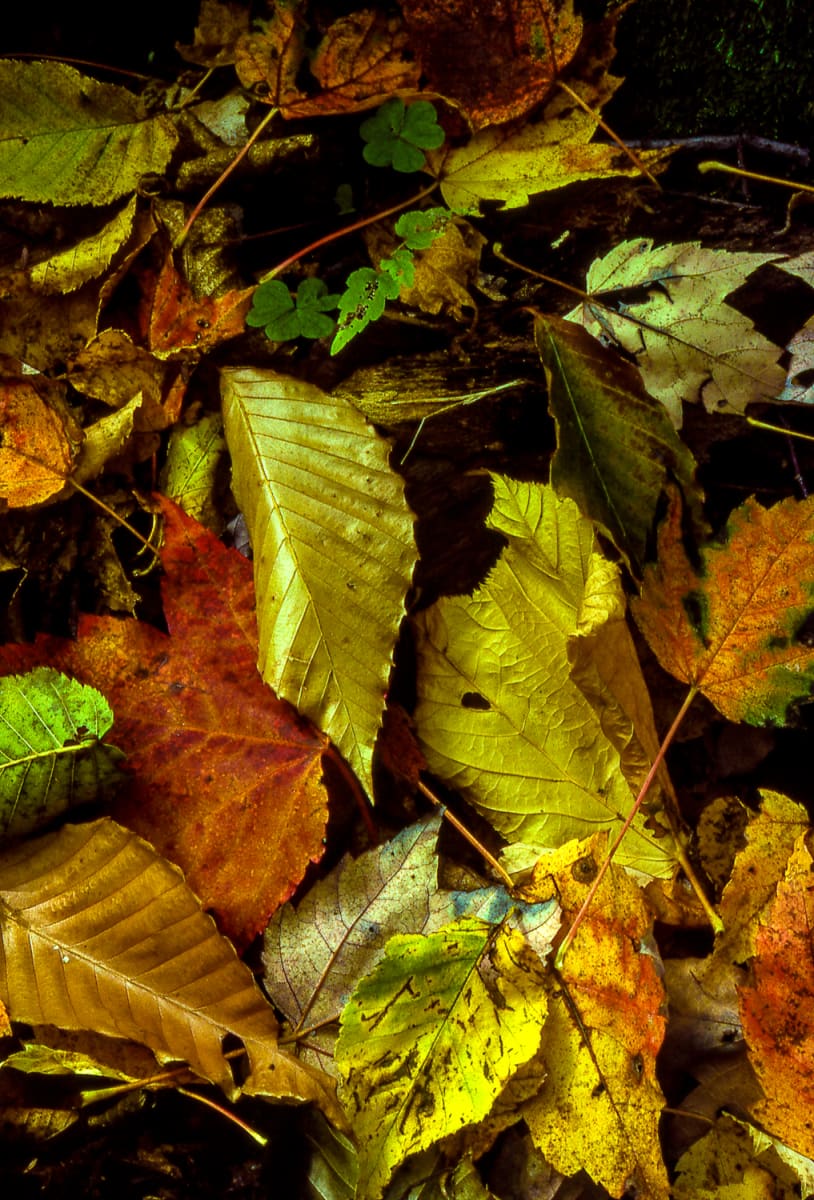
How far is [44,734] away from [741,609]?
3.00ft

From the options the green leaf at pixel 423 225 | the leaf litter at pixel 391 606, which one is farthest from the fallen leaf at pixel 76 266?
the green leaf at pixel 423 225

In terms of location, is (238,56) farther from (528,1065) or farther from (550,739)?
(528,1065)

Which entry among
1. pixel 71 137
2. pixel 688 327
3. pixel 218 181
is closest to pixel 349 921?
pixel 688 327

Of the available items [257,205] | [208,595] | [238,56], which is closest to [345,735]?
[208,595]

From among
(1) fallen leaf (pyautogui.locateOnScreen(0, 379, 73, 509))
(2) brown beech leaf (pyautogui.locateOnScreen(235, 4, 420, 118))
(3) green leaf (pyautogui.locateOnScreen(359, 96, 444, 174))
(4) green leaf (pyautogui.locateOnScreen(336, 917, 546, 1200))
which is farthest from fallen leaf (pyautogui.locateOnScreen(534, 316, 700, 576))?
A: (1) fallen leaf (pyautogui.locateOnScreen(0, 379, 73, 509))

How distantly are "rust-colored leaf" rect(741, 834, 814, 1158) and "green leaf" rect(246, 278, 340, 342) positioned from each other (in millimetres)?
944

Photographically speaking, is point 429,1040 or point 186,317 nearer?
point 429,1040

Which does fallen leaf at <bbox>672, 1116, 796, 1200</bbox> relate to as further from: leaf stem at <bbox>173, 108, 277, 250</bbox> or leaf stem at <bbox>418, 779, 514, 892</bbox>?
leaf stem at <bbox>173, 108, 277, 250</bbox>

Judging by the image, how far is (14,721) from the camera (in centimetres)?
110

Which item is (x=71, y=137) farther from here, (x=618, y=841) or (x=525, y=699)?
(x=618, y=841)

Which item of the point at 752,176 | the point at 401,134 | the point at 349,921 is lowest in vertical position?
the point at 349,921

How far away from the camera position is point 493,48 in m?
1.13

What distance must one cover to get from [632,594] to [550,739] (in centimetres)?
23

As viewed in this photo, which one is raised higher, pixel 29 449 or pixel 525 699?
pixel 29 449
